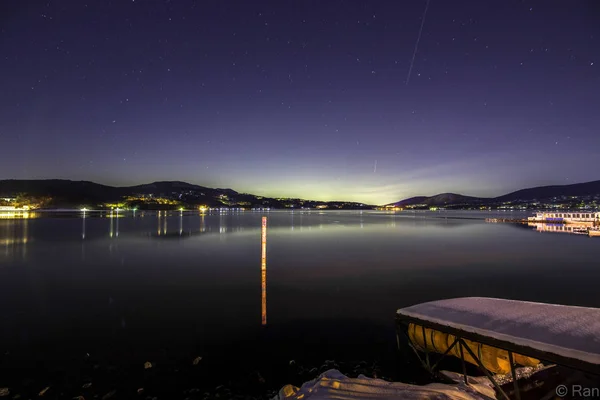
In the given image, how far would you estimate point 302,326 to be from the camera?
13664 mm

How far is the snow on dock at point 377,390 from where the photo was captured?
288 inches

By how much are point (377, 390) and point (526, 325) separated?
12.7 feet

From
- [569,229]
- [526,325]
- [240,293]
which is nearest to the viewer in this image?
[526,325]

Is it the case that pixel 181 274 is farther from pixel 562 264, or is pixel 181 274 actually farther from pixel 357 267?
pixel 562 264

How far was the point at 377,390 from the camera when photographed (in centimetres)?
779

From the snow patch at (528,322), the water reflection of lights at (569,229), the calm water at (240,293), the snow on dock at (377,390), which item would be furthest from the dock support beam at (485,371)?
the water reflection of lights at (569,229)

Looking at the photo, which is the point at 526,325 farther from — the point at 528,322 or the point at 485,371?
the point at 485,371

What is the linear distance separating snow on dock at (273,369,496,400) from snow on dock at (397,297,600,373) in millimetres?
1311

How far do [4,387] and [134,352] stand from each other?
328cm

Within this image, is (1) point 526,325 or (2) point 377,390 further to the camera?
(2) point 377,390

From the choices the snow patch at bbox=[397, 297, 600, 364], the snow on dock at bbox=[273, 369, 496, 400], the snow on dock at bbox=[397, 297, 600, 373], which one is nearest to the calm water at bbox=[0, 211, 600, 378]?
the snow on dock at bbox=[273, 369, 496, 400]

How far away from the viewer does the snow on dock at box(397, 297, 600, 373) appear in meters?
6.41

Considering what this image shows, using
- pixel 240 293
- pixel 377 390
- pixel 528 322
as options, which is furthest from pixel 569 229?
pixel 377 390

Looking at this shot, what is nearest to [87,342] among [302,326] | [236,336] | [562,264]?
[236,336]
